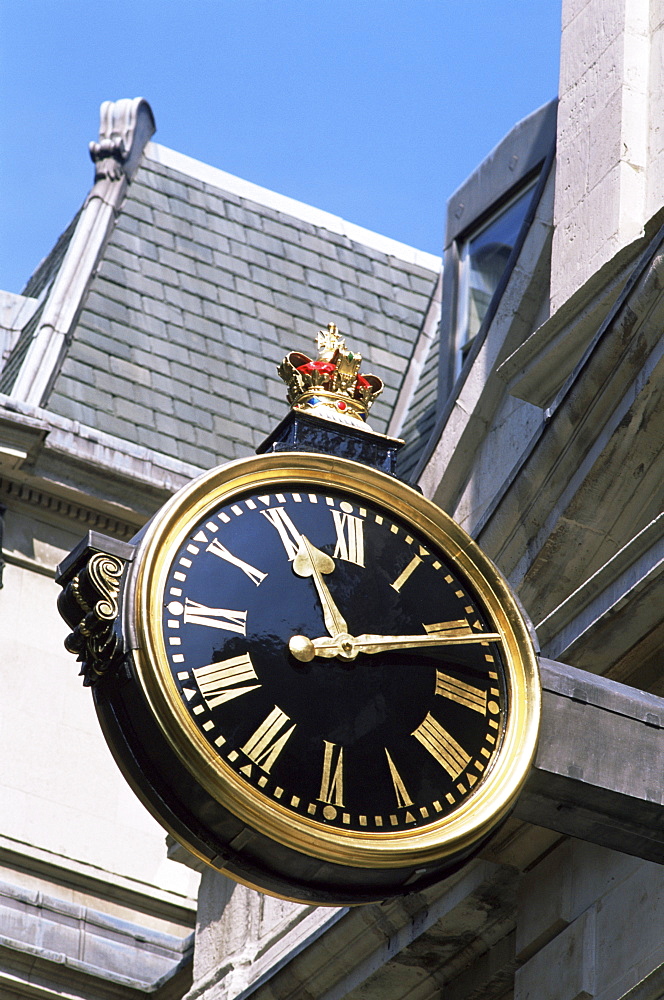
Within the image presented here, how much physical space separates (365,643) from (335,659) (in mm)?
90

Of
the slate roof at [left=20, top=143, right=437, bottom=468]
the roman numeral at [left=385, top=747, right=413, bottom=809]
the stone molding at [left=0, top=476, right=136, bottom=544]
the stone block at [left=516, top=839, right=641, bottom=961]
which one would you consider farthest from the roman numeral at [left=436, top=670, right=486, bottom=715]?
the slate roof at [left=20, top=143, right=437, bottom=468]

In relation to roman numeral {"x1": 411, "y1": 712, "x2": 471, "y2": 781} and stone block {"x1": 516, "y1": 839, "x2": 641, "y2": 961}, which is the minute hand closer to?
roman numeral {"x1": 411, "y1": 712, "x2": 471, "y2": 781}

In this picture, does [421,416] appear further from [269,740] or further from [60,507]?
[269,740]

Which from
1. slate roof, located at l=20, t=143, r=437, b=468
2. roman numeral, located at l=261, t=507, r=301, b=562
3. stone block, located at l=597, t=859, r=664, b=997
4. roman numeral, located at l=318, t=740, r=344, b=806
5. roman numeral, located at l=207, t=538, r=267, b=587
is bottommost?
roman numeral, located at l=318, t=740, r=344, b=806

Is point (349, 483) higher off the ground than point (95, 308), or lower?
lower

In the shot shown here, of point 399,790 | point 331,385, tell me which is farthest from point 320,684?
point 331,385

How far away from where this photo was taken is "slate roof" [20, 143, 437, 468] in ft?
57.1

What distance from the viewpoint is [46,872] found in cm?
1428

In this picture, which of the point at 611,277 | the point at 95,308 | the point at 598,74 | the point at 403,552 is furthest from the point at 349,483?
the point at 95,308

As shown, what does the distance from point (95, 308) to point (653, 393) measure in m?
10.2

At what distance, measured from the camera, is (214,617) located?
4.31 m

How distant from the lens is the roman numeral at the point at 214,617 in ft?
14.1

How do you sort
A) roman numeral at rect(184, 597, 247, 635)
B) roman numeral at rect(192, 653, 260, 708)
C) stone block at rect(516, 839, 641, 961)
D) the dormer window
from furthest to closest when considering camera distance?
the dormer window
stone block at rect(516, 839, 641, 961)
roman numeral at rect(184, 597, 247, 635)
roman numeral at rect(192, 653, 260, 708)

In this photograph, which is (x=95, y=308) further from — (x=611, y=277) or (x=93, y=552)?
(x=93, y=552)
